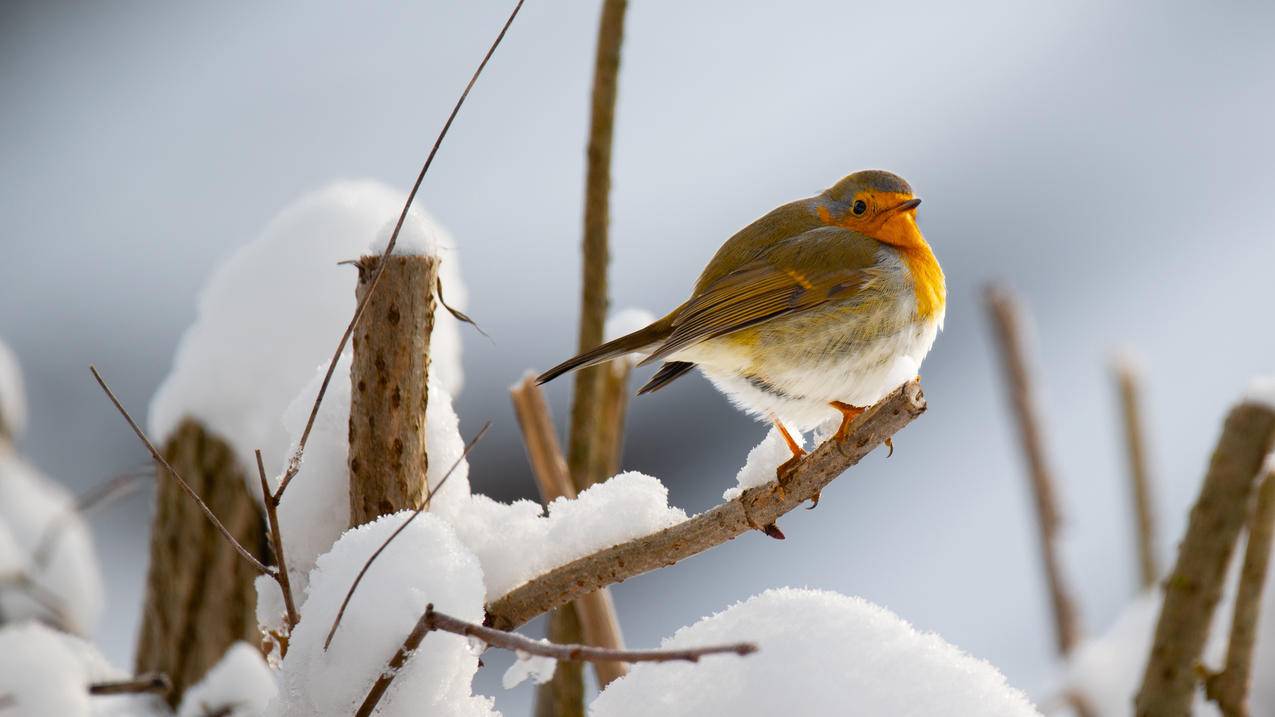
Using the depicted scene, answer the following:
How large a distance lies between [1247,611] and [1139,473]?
1674 millimetres

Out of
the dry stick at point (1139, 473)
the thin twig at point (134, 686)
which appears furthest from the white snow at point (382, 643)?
the dry stick at point (1139, 473)

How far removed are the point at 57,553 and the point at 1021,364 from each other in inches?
112

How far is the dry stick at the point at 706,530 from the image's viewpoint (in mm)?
1396

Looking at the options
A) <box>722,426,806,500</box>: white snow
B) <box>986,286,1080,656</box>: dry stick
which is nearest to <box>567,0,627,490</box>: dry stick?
<box>722,426,806,500</box>: white snow

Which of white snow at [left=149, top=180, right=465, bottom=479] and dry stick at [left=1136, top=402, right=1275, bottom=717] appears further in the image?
white snow at [left=149, top=180, right=465, bottom=479]

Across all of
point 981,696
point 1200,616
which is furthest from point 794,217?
point 981,696

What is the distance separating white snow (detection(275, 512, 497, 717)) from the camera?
1.23 m

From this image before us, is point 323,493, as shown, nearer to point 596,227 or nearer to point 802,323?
point 596,227

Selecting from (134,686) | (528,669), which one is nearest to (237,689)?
(134,686)

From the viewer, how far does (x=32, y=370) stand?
5.24 metres

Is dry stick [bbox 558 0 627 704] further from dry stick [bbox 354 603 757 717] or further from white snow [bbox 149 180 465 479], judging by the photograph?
dry stick [bbox 354 603 757 717]

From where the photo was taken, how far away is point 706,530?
4.60 ft

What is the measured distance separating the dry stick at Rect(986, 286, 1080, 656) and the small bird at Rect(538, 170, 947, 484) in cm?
101

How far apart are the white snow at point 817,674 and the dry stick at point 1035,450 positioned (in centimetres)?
229
